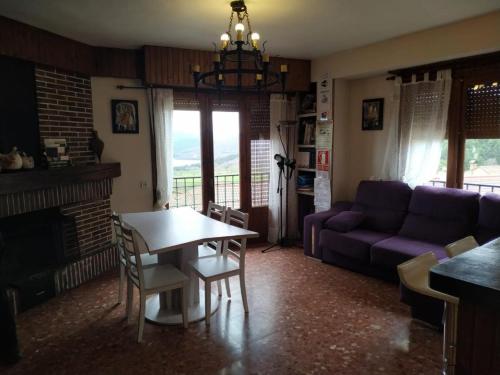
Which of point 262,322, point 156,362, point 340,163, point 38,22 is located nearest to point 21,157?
point 38,22

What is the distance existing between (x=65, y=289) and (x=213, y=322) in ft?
5.45

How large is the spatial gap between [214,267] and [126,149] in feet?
6.82

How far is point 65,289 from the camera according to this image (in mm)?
3592

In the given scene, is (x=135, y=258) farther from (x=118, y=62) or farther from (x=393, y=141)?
(x=393, y=141)

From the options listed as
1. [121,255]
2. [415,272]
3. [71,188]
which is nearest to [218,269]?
[121,255]

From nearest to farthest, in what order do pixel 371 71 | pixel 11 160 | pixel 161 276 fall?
pixel 161 276 → pixel 11 160 → pixel 371 71

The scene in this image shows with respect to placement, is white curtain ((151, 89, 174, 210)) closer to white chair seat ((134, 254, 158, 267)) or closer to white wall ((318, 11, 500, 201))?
white chair seat ((134, 254, 158, 267))

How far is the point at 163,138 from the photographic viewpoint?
4348mm

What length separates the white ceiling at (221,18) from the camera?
2861mm

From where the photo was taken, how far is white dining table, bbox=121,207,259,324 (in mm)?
2801

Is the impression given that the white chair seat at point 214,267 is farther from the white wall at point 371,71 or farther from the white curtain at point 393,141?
the white curtain at point 393,141

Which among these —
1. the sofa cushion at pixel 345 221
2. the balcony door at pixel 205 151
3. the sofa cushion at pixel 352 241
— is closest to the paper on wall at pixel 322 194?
the sofa cushion at pixel 345 221

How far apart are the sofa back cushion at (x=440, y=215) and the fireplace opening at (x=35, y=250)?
3.61 meters

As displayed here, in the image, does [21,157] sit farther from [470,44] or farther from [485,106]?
[485,106]
